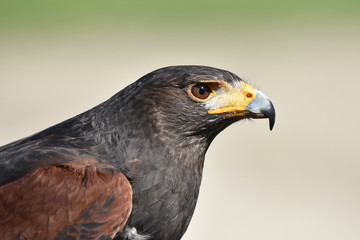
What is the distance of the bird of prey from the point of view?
4691 mm

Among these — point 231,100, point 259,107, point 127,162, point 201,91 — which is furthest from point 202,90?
point 127,162

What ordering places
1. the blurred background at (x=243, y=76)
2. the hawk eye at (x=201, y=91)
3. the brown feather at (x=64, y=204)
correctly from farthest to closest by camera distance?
1. the blurred background at (x=243, y=76)
2. the hawk eye at (x=201, y=91)
3. the brown feather at (x=64, y=204)

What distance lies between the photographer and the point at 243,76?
46.3 feet

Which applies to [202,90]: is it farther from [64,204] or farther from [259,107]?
[64,204]

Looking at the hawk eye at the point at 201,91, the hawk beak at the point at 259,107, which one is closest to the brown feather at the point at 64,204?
the hawk eye at the point at 201,91

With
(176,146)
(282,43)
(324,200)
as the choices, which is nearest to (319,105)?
(324,200)

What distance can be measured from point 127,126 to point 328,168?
644cm

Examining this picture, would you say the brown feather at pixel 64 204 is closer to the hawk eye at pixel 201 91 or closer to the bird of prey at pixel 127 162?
the bird of prey at pixel 127 162

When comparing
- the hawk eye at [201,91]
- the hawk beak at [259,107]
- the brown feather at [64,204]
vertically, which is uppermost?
the hawk eye at [201,91]

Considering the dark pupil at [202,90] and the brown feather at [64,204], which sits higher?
the dark pupil at [202,90]

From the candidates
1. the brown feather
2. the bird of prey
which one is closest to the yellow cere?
the bird of prey

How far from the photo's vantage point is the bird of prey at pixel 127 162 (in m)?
4.69

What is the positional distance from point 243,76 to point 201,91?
906 cm

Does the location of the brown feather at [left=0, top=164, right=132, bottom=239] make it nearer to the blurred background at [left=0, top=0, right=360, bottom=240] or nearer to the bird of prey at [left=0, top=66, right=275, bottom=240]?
the bird of prey at [left=0, top=66, right=275, bottom=240]
